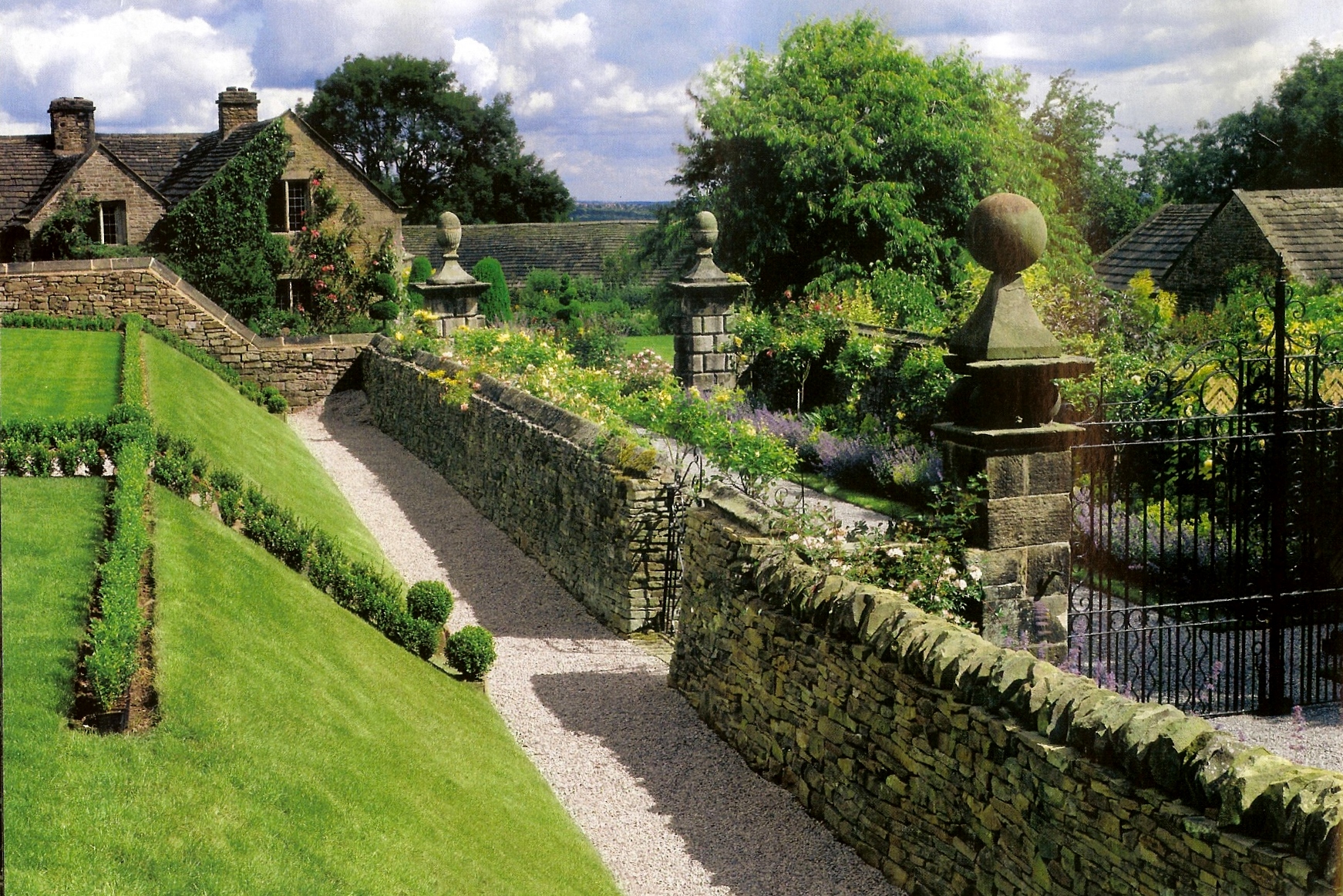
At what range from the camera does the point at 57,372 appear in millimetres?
18438

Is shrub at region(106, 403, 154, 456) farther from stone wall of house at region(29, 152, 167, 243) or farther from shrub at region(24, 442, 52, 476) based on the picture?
stone wall of house at region(29, 152, 167, 243)

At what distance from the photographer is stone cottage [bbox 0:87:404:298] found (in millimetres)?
31672

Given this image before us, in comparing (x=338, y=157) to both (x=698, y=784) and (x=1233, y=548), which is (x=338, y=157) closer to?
(x=1233, y=548)

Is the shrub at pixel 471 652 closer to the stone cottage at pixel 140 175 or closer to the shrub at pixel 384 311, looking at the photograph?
the shrub at pixel 384 311

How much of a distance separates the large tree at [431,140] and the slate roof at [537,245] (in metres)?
3.63

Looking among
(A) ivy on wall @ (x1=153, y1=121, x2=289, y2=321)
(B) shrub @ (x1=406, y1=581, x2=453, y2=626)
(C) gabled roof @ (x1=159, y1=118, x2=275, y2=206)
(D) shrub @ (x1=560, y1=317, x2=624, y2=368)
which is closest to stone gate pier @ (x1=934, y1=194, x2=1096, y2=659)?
(B) shrub @ (x1=406, y1=581, x2=453, y2=626)

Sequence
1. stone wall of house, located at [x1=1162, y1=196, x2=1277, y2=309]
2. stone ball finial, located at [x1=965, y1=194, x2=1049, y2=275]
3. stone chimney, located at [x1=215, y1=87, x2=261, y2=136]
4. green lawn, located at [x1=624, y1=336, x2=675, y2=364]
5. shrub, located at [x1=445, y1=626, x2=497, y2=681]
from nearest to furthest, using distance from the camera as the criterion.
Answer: stone ball finial, located at [x1=965, y1=194, x2=1049, y2=275] < shrub, located at [x1=445, y1=626, x2=497, y2=681] < stone wall of house, located at [x1=1162, y1=196, x2=1277, y2=309] < stone chimney, located at [x1=215, y1=87, x2=261, y2=136] < green lawn, located at [x1=624, y1=336, x2=675, y2=364]

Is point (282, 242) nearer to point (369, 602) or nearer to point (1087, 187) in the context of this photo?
point (369, 602)

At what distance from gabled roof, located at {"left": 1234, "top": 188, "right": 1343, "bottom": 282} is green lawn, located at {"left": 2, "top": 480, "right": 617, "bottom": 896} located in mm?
20057

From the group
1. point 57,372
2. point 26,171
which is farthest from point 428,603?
point 26,171

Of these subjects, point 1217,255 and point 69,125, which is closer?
point 1217,255

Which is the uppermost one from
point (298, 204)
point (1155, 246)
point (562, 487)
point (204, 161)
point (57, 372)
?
point (204, 161)

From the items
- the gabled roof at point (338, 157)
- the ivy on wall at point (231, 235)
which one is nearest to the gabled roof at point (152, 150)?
the ivy on wall at point (231, 235)

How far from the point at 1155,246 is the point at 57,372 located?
23189 mm
